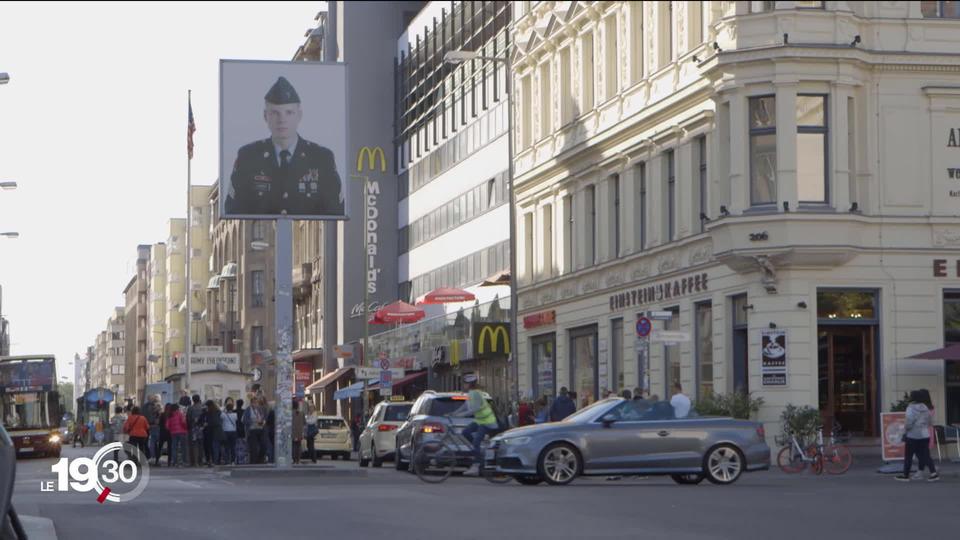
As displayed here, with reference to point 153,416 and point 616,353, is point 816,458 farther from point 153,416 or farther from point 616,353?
point 153,416

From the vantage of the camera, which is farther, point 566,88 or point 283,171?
point 566,88

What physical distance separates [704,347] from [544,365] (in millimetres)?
13118

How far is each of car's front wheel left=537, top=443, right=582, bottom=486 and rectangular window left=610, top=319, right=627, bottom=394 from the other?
18.9 metres

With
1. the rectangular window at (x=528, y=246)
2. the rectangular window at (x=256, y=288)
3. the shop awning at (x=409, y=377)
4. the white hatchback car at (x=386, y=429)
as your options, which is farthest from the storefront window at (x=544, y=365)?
the rectangular window at (x=256, y=288)

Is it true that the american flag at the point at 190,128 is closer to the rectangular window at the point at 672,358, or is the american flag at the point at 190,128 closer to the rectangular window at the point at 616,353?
the rectangular window at the point at 616,353

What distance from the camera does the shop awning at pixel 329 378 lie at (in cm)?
8069

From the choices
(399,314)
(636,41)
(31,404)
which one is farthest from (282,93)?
(31,404)

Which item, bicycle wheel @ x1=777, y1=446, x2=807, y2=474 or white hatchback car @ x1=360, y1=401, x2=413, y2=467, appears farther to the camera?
white hatchback car @ x1=360, y1=401, x2=413, y2=467

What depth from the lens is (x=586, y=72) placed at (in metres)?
48.7

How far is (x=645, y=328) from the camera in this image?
32.5 m

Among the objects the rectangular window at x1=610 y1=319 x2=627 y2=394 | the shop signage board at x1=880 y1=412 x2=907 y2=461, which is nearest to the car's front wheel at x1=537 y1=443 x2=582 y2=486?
the shop signage board at x1=880 y1=412 x2=907 y2=461

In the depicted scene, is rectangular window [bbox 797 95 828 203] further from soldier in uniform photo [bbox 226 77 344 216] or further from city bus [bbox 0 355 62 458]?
city bus [bbox 0 355 62 458]

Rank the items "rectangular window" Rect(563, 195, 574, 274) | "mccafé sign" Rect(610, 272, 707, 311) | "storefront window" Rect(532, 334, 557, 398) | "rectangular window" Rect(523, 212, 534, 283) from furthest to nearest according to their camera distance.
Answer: "rectangular window" Rect(523, 212, 534, 283) → "storefront window" Rect(532, 334, 557, 398) → "rectangular window" Rect(563, 195, 574, 274) → "mccafé sign" Rect(610, 272, 707, 311)

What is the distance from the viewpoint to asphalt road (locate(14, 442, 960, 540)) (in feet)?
57.6
